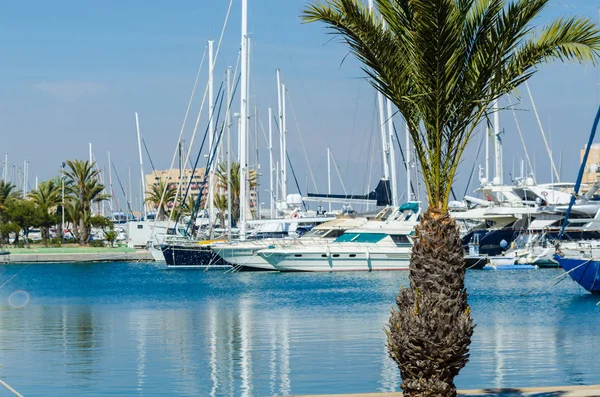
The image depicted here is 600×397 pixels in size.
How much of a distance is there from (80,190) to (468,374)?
7020 centimetres

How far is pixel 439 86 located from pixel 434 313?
265 centimetres

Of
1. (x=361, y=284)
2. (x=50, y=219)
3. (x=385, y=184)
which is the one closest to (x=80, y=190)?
(x=50, y=219)

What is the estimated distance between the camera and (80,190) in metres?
84.5

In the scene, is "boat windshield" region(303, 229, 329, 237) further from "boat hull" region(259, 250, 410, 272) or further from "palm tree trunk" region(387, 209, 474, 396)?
"palm tree trunk" region(387, 209, 474, 396)

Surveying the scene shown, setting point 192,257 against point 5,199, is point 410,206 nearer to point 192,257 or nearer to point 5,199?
point 192,257

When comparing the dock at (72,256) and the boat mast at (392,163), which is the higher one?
the boat mast at (392,163)

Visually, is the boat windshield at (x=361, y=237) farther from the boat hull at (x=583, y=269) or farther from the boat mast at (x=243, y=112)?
the boat hull at (x=583, y=269)

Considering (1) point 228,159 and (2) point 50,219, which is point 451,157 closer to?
(1) point 228,159

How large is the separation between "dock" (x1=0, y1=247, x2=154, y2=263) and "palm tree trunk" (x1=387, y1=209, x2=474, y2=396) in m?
70.4

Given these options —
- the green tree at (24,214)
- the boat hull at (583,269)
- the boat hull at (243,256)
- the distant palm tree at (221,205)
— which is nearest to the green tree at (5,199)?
the green tree at (24,214)

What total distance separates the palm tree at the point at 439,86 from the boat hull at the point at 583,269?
23.7 meters

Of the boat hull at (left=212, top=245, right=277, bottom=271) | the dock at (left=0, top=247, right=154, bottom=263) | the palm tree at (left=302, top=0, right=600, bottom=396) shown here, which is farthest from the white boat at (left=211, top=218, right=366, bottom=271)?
the palm tree at (left=302, top=0, right=600, bottom=396)

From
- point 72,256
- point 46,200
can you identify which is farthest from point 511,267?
point 46,200

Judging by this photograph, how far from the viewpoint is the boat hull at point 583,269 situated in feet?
112
